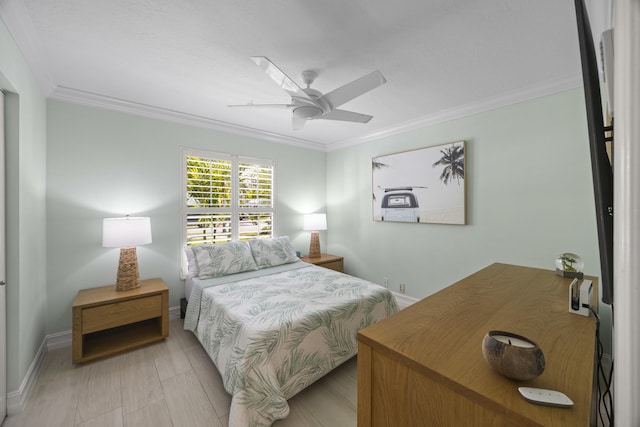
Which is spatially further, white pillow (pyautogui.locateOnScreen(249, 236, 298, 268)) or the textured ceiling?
white pillow (pyautogui.locateOnScreen(249, 236, 298, 268))

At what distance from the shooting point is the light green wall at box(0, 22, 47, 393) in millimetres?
1707

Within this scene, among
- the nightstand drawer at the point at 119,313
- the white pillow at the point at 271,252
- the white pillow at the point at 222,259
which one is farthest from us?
the white pillow at the point at 271,252

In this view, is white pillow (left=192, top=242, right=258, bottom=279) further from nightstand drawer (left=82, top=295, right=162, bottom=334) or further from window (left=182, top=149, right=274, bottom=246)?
nightstand drawer (left=82, top=295, right=162, bottom=334)

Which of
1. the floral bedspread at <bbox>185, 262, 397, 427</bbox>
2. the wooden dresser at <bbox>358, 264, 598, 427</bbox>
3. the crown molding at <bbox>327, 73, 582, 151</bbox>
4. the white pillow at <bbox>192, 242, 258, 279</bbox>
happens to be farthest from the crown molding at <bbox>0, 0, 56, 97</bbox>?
the crown molding at <bbox>327, 73, 582, 151</bbox>

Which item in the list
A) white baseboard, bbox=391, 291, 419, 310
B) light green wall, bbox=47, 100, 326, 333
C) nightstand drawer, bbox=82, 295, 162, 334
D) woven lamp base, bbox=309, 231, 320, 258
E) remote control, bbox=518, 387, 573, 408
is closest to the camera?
remote control, bbox=518, 387, 573, 408

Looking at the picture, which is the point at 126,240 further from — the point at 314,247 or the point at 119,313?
the point at 314,247

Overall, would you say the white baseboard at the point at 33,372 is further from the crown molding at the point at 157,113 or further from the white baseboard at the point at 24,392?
the crown molding at the point at 157,113

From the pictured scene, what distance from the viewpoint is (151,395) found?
6.20 ft

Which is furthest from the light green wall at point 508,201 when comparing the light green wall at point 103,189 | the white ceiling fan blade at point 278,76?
the light green wall at point 103,189

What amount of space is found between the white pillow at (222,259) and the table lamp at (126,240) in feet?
1.89

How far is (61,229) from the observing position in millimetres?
2516

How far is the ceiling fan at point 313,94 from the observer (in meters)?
1.67

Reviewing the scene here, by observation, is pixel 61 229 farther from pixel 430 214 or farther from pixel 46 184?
pixel 430 214

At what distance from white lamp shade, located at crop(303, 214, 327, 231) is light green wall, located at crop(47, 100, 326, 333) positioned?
154 centimetres
